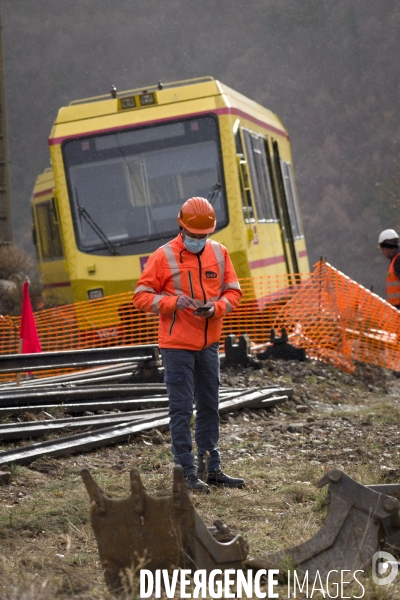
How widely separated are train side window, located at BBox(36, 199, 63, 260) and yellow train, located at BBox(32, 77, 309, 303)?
8.60ft

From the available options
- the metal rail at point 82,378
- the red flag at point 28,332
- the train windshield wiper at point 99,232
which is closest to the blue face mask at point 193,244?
the metal rail at point 82,378

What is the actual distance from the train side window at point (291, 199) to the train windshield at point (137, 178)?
3858 mm

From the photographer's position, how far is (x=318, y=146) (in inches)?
2443

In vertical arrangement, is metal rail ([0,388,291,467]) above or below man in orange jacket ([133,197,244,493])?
below

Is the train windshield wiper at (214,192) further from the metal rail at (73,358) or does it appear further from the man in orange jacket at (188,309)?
the man in orange jacket at (188,309)

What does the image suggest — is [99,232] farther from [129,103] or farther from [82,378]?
[82,378]

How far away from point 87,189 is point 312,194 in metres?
45.0

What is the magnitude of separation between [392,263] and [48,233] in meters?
7.78

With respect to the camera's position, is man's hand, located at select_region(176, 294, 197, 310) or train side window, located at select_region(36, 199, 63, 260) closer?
man's hand, located at select_region(176, 294, 197, 310)

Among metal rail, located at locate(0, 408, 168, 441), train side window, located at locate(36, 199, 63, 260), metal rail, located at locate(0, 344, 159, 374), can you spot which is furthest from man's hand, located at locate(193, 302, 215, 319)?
train side window, located at locate(36, 199, 63, 260)

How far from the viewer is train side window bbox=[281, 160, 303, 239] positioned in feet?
63.0

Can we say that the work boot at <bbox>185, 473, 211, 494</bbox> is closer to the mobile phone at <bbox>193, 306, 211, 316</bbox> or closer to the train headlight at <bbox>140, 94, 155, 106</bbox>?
the mobile phone at <bbox>193, 306, 211, 316</bbox>

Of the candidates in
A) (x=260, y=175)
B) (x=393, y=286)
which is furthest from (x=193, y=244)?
(x=260, y=175)

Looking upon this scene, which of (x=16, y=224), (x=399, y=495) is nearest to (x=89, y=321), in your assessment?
(x=399, y=495)
